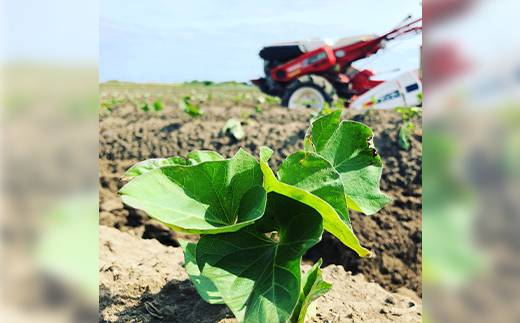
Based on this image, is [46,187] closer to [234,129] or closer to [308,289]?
[308,289]

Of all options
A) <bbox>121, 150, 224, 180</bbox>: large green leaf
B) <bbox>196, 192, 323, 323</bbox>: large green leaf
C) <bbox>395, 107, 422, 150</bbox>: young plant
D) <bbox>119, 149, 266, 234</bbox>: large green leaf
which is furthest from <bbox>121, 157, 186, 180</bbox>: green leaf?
<bbox>395, 107, 422, 150</bbox>: young plant

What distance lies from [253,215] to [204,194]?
0.16m

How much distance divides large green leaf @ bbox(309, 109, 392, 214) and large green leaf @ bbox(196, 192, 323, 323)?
200 millimetres

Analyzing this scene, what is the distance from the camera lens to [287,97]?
26.5ft

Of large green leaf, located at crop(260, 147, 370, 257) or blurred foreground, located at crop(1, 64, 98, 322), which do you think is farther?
large green leaf, located at crop(260, 147, 370, 257)

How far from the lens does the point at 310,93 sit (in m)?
8.09

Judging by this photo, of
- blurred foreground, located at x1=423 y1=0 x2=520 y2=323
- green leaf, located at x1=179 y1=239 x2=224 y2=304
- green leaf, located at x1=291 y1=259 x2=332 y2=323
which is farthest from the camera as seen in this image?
green leaf, located at x1=179 y1=239 x2=224 y2=304

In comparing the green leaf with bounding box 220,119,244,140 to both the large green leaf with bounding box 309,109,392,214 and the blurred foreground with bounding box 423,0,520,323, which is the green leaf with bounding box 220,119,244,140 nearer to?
the large green leaf with bounding box 309,109,392,214

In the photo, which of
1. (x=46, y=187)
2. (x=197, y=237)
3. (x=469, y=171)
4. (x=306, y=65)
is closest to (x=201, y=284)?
(x=46, y=187)

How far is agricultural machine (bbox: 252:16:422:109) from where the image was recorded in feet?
25.4

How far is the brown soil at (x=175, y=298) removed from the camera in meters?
1.27

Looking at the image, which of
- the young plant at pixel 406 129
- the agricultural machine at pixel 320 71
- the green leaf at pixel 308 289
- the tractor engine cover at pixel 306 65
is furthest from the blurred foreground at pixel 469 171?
the tractor engine cover at pixel 306 65

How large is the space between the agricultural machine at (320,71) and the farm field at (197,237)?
319 cm

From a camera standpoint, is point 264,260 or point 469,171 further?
point 264,260
